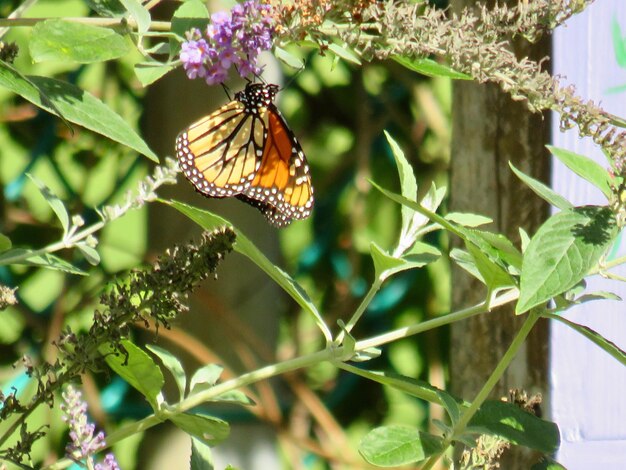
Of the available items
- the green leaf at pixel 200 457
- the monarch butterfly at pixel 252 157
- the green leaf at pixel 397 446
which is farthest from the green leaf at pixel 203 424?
the monarch butterfly at pixel 252 157

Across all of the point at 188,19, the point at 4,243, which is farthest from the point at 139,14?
the point at 4,243

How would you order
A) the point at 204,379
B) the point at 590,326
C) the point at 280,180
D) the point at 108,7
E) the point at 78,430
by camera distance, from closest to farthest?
the point at 78,430
the point at 108,7
the point at 204,379
the point at 590,326
the point at 280,180

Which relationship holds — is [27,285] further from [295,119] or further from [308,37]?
[308,37]

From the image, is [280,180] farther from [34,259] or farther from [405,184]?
[34,259]

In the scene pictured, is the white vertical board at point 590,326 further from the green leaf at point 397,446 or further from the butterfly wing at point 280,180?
the green leaf at point 397,446

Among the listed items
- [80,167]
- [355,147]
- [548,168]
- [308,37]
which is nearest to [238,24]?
[308,37]

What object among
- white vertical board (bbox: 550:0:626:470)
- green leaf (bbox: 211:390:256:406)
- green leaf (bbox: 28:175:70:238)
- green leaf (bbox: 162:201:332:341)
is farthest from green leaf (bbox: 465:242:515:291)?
white vertical board (bbox: 550:0:626:470)
